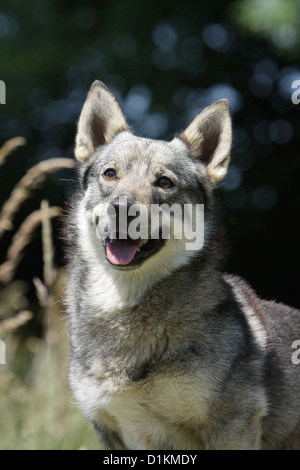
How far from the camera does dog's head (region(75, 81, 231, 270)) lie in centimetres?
316

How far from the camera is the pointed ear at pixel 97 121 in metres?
3.67

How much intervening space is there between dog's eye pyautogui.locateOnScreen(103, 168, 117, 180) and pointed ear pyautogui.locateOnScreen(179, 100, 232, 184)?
55cm

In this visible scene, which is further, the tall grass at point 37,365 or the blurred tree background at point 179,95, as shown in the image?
the blurred tree background at point 179,95

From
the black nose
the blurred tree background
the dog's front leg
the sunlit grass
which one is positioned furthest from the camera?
the blurred tree background

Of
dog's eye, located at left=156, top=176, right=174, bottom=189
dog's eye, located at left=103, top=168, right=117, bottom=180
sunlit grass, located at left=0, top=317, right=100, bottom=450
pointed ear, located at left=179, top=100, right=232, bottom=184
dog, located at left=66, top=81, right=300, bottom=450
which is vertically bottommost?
sunlit grass, located at left=0, top=317, right=100, bottom=450

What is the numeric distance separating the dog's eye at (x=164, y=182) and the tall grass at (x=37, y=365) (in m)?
0.60

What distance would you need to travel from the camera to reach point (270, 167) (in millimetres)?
8906

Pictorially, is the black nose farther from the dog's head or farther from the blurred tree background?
the blurred tree background

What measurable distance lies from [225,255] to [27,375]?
2566 millimetres

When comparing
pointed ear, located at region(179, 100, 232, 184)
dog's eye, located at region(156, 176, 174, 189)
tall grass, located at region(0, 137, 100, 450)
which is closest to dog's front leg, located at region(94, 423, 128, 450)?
tall grass, located at region(0, 137, 100, 450)

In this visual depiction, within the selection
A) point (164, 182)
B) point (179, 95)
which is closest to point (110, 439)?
point (164, 182)

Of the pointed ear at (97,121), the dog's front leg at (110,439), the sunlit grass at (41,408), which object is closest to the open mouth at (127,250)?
the sunlit grass at (41,408)

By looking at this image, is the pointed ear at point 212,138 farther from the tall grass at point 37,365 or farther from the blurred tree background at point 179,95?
the blurred tree background at point 179,95
